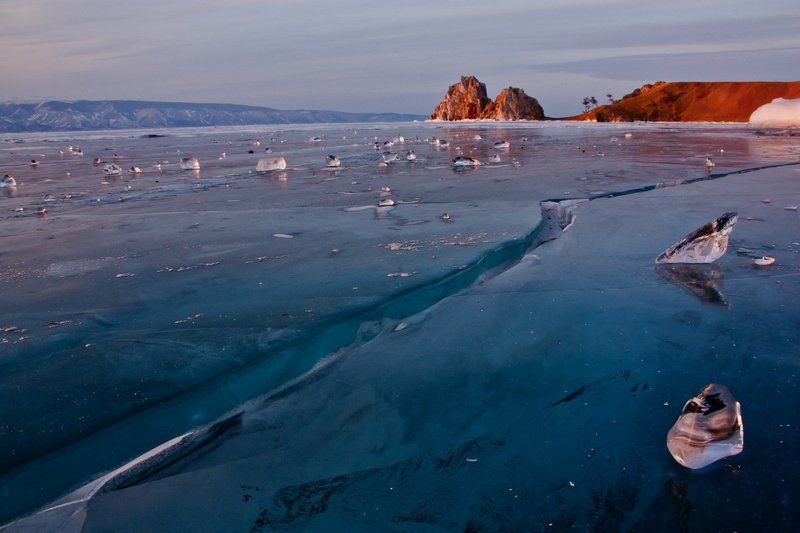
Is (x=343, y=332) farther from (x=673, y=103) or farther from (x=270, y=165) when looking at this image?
(x=673, y=103)

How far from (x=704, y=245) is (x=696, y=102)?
2322 inches

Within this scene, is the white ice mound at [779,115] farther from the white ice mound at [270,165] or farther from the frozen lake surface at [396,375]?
the frozen lake surface at [396,375]

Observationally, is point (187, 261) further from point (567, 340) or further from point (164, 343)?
point (567, 340)

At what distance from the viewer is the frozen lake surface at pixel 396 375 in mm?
1530

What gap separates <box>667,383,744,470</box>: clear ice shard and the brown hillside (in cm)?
5144

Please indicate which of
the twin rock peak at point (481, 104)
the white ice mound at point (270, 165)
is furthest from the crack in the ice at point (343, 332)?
the twin rock peak at point (481, 104)

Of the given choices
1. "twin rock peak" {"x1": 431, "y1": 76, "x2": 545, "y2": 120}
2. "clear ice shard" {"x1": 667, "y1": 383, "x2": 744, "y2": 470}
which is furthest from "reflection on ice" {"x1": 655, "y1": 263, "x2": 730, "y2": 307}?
"twin rock peak" {"x1": 431, "y1": 76, "x2": 545, "y2": 120}

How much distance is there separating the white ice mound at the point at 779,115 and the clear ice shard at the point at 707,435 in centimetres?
2963

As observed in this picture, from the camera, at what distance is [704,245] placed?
350 cm

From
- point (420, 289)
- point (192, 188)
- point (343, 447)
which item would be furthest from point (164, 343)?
point (192, 188)

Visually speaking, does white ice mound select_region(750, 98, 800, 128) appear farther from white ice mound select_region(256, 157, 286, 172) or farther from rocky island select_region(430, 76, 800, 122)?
white ice mound select_region(256, 157, 286, 172)

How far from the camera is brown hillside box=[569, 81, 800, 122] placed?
4875 cm

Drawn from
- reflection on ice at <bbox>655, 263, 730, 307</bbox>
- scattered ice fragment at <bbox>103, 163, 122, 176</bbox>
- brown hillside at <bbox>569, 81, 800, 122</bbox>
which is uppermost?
brown hillside at <bbox>569, 81, 800, 122</bbox>

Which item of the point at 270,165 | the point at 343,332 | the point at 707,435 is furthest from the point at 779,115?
the point at 707,435
